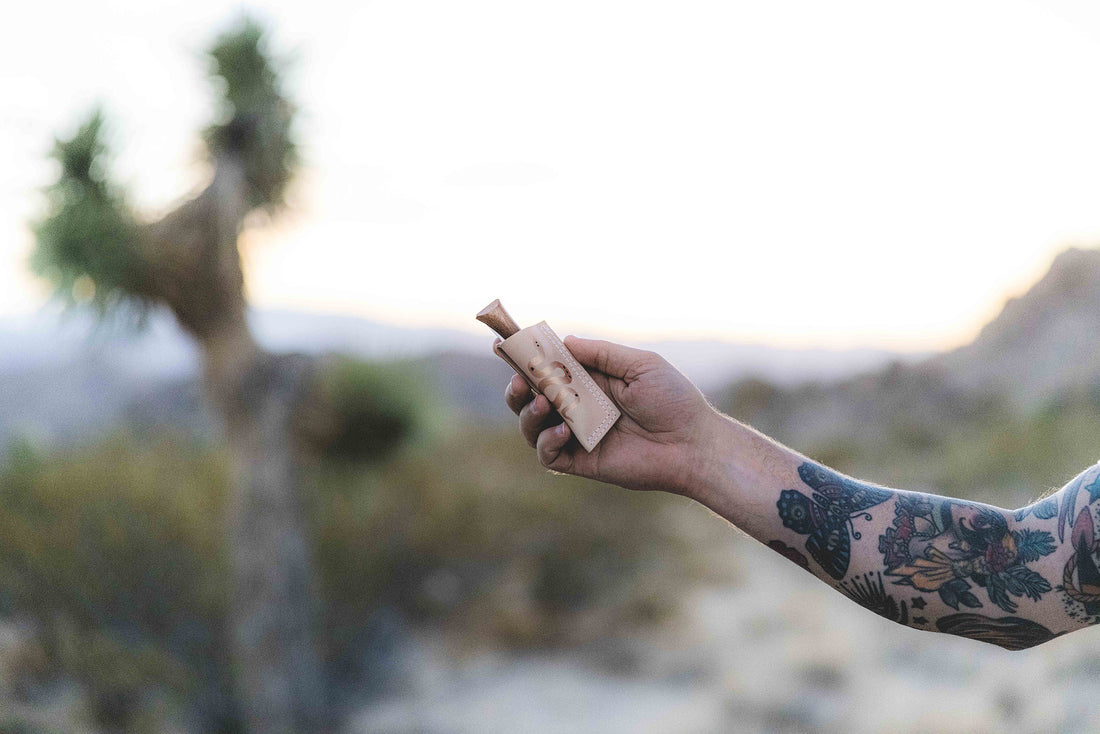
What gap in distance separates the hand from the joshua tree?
3.16m

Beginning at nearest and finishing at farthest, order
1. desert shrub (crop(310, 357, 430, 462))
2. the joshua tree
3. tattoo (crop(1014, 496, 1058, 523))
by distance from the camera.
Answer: tattoo (crop(1014, 496, 1058, 523)) < the joshua tree < desert shrub (crop(310, 357, 430, 462))

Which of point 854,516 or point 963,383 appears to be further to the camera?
point 963,383

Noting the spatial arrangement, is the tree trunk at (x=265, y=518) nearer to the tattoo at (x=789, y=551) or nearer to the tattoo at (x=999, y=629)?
the tattoo at (x=789, y=551)

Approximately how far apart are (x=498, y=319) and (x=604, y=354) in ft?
0.96

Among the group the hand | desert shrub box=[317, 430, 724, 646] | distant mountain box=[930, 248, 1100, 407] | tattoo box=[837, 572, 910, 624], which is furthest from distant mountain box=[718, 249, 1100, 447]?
tattoo box=[837, 572, 910, 624]

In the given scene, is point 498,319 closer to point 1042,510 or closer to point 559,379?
point 559,379

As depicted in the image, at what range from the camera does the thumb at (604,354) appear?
196cm

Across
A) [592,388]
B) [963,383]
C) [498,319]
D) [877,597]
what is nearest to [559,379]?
[592,388]

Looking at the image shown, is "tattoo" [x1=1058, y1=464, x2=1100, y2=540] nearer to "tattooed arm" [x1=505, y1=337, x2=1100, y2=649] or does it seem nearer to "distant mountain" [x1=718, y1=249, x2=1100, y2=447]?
"tattooed arm" [x1=505, y1=337, x2=1100, y2=649]

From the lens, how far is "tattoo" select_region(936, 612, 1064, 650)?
164 cm

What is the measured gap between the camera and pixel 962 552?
1.72m

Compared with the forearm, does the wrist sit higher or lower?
higher

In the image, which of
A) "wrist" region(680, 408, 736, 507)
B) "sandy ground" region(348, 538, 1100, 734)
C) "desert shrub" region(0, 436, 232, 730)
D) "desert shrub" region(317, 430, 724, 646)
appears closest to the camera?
"wrist" region(680, 408, 736, 507)

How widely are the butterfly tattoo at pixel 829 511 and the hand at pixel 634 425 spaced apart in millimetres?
248
